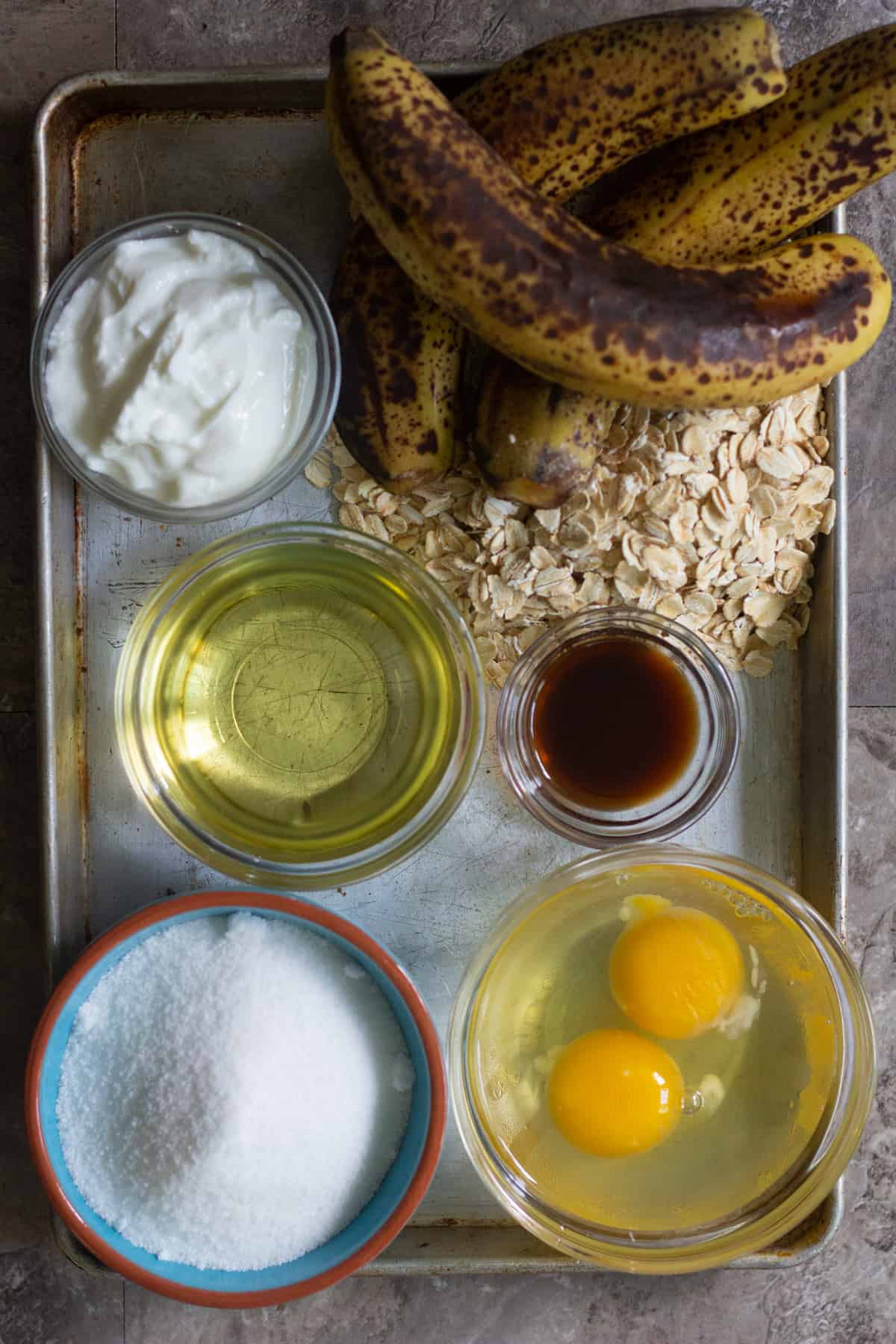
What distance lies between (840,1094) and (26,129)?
944 millimetres

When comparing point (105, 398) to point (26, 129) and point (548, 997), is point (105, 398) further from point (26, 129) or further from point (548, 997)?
point (548, 997)

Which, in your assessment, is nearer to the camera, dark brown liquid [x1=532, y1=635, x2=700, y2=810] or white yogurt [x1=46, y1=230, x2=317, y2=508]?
white yogurt [x1=46, y1=230, x2=317, y2=508]

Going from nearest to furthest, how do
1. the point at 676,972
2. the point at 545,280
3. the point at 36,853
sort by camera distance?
the point at 545,280, the point at 676,972, the point at 36,853

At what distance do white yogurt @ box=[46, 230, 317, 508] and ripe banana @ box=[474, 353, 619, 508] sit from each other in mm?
130

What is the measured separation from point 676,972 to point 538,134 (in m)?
0.57

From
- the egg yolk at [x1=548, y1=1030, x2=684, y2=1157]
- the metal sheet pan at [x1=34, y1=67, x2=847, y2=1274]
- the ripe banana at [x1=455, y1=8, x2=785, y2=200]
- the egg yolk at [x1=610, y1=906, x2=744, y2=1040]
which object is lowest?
the egg yolk at [x1=548, y1=1030, x2=684, y2=1157]

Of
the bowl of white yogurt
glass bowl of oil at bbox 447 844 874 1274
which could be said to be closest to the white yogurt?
the bowl of white yogurt

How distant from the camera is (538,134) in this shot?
70cm

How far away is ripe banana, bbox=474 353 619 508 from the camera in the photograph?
733 mm

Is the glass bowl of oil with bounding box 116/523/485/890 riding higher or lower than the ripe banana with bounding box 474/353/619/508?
lower

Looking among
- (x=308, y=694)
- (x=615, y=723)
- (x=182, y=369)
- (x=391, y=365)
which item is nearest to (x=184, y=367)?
(x=182, y=369)

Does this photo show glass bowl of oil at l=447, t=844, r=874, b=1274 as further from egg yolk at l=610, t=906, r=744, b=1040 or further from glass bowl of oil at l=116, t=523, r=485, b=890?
glass bowl of oil at l=116, t=523, r=485, b=890

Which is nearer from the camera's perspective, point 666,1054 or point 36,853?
point 666,1054

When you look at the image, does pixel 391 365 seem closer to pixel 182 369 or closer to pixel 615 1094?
pixel 182 369
